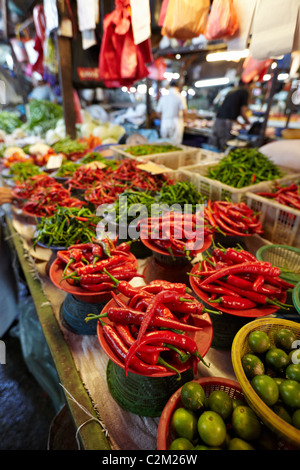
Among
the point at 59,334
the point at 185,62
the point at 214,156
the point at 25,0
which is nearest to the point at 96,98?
the point at 185,62

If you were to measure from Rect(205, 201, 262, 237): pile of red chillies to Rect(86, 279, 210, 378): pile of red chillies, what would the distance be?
1132 millimetres

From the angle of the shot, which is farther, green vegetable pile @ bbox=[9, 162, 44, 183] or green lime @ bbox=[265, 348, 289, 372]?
green vegetable pile @ bbox=[9, 162, 44, 183]

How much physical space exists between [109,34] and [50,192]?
9.67 ft

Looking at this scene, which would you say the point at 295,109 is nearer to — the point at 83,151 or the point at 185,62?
the point at 185,62

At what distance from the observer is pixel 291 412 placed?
3.76 feet

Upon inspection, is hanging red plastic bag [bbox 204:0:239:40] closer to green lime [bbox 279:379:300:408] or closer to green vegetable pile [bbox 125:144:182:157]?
green vegetable pile [bbox 125:144:182:157]

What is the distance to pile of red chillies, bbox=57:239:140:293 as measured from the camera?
184cm

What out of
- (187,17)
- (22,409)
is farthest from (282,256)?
(22,409)

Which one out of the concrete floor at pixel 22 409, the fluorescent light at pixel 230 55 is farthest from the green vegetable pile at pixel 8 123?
the concrete floor at pixel 22 409

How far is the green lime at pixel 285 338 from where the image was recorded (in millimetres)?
1384

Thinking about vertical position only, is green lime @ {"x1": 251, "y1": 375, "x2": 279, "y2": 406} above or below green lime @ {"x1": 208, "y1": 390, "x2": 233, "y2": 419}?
above

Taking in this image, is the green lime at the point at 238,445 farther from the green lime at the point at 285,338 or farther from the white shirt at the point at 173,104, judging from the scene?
the white shirt at the point at 173,104

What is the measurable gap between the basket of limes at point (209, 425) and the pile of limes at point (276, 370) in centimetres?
11

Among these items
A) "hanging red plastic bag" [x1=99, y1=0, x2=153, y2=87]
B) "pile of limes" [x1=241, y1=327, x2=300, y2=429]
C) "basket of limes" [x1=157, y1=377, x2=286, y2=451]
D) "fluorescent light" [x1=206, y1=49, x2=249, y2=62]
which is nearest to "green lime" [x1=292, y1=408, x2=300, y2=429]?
"pile of limes" [x1=241, y1=327, x2=300, y2=429]
